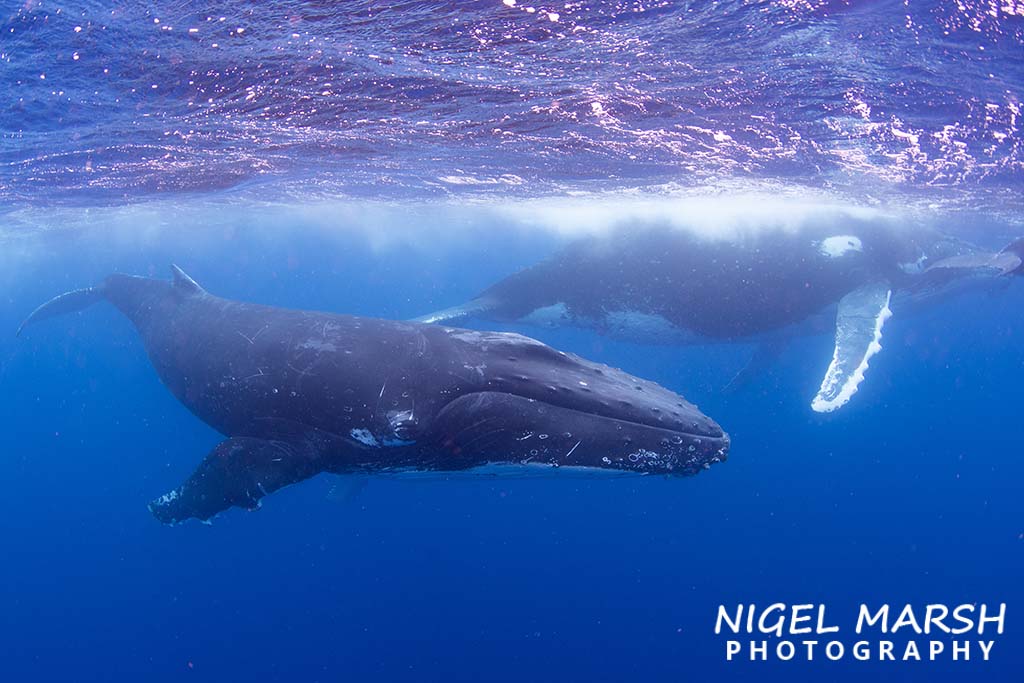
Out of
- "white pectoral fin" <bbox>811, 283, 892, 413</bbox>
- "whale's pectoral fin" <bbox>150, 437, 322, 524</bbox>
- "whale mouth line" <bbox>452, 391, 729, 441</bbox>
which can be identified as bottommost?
"white pectoral fin" <bbox>811, 283, 892, 413</bbox>

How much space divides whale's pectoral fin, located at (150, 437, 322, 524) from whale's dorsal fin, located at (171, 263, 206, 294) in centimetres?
495

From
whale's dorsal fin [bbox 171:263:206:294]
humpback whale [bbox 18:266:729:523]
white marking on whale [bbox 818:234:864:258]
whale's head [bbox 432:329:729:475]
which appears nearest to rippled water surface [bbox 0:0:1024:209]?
white marking on whale [bbox 818:234:864:258]

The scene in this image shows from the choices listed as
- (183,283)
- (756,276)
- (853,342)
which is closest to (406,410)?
(183,283)

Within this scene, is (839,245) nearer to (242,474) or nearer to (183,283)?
(242,474)

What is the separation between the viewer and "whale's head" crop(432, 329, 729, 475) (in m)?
6.18

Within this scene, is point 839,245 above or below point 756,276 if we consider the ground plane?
above

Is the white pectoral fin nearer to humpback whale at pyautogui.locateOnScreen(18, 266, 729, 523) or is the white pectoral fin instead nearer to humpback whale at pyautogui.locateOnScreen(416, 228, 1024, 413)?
humpback whale at pyautogui.locateOnScreen(416, 228, 1024, 413)

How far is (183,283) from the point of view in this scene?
38.4ft

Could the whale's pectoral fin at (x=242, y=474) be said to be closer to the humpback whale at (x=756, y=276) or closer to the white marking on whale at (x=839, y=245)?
the humpback whale at (x=756, y=276)

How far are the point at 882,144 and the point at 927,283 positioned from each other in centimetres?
355

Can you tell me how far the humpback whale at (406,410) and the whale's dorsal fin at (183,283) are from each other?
10.6 feet

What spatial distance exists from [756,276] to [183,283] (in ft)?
38.7

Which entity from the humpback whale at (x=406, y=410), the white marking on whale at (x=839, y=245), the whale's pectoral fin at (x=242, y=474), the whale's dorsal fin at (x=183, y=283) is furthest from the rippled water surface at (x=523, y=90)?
the whale's pectoral fin at (x=242, y=474)

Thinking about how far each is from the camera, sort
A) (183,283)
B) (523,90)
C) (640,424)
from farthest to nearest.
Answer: (523,90)
(183,283)
(640,424)
